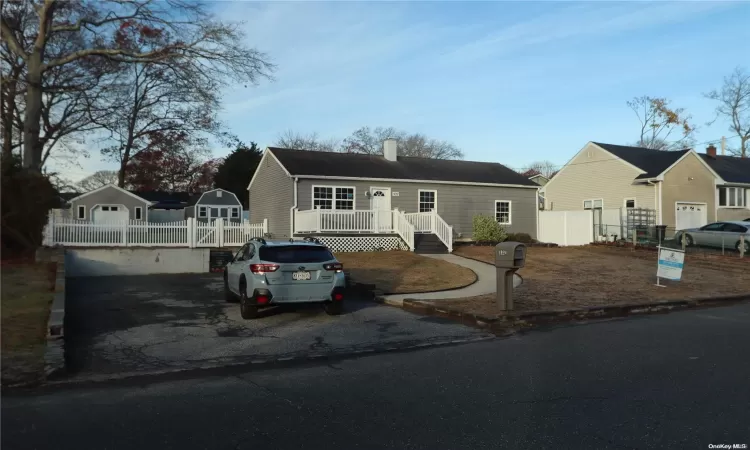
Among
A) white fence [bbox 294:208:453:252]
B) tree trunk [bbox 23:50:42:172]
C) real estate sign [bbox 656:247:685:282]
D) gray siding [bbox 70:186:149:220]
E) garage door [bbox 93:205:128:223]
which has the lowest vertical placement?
real estate sign [bbox 656:247:685:282]

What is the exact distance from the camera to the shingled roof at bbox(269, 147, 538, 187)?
26.3 meters

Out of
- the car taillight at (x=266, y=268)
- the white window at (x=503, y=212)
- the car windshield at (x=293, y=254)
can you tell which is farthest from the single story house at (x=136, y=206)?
the car taillight at (x=266, y=268)

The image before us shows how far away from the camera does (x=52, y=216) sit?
20734 mm

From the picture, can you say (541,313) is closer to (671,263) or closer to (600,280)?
(671,263)

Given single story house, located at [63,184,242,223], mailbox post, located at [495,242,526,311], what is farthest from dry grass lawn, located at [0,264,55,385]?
single story house, located at [63,184,242,223]

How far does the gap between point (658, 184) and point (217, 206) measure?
31609 millimetres

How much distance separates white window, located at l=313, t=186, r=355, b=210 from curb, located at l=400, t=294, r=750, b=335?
13176 mm

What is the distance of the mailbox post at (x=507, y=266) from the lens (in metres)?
11.1

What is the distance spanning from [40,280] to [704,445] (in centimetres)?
1537

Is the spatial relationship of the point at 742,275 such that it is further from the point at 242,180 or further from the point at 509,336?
the point at 242,180

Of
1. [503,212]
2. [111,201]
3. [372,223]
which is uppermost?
[111,201]

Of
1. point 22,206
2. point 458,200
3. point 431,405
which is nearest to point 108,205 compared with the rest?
point 22,206

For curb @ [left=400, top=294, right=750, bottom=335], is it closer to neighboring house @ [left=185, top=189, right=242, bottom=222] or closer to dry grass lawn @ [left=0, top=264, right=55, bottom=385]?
dry grass lawn @ [left=0, top=264, right=55, bottom=385]

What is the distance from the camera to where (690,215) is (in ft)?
109
